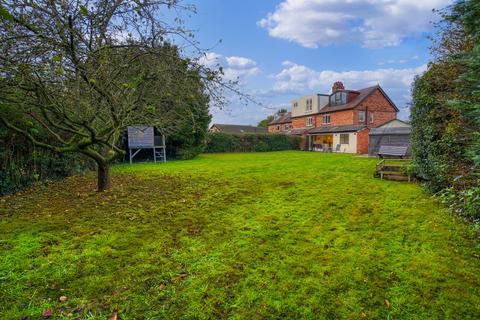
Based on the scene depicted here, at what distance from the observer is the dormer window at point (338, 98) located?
31.2 metres

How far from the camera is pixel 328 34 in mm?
14312

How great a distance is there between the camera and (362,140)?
85.4 feet

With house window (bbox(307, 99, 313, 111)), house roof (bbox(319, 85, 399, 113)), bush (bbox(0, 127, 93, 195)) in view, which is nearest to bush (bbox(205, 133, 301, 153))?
house window (bbox(307, 99, 313, 111))

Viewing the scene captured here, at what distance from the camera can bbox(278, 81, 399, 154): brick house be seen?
27.1 meters

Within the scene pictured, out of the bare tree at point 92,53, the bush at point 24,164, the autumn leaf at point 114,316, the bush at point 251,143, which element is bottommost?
the autumn leaf at point 114,316

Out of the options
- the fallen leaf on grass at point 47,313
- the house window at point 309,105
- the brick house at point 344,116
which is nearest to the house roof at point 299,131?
the brick house at point 344,116

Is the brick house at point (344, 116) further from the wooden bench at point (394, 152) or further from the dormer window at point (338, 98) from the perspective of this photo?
the wooden bench at point (394, 152)

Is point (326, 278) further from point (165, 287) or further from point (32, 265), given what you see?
point (32, 265)

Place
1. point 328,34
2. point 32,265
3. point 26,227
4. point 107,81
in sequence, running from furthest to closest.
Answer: point 328,34 → point 107,81 → point 26,227 → point 32,265

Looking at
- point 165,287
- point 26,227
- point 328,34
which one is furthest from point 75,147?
point 328,34

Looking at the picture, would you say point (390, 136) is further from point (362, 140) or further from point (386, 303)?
point (386, 303)

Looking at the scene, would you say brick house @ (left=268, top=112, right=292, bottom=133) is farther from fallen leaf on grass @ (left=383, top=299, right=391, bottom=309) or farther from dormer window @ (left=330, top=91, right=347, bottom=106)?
fallen leaf on grass @ (left=383, top=299, right=391, bottom=309)

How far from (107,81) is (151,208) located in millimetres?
2723

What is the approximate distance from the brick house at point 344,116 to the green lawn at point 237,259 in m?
21.6
